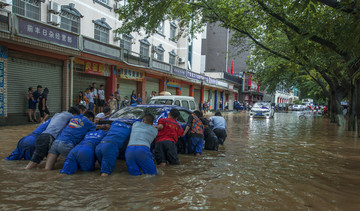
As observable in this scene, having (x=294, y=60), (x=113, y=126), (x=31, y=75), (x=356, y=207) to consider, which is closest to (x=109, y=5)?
(x=31, y=75)

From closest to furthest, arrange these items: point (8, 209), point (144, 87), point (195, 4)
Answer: point (8, 209) → point (195, 4) → point (144, 87)

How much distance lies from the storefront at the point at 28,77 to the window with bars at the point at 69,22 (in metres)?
2.21

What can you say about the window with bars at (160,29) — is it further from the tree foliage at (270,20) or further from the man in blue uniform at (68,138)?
the man in blue uniform at (68,138)

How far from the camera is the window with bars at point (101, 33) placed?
17641 millimetres

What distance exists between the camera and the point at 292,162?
6.43 metres

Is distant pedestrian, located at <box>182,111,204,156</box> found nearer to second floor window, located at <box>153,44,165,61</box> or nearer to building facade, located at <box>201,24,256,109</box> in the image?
second floor window, located at <box>153,44,165,61</box>

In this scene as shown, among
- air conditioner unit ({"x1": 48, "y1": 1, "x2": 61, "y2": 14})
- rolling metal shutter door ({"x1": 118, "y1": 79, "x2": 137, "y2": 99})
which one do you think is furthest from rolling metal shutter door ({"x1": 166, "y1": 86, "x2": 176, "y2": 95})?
air conditioner unit ({"x1": 48, "y1": 1, "x2": 61, "y2": 14})

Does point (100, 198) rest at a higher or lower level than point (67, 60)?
lower

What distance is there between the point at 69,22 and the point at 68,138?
1258 cm

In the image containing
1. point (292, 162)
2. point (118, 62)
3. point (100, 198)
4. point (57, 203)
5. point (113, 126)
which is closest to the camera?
point (57, 203)

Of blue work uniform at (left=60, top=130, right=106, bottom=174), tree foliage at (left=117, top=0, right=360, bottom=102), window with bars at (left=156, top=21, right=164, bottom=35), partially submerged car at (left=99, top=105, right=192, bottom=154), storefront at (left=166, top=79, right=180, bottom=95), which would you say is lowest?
blue work uniform at (left=60, top=130, right=106, bottom=174)

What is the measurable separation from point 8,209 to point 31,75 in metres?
11.6

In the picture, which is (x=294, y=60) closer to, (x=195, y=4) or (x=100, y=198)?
(x=195, y=4)

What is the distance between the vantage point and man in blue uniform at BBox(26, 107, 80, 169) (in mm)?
4945
